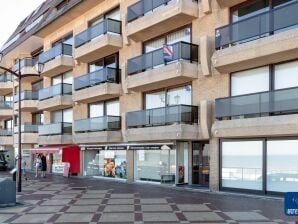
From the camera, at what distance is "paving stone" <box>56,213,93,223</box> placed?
11.9m

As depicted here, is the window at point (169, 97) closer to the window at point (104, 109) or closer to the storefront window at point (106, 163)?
the window at point (104, 109)

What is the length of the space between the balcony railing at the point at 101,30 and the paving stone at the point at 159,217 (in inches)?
561

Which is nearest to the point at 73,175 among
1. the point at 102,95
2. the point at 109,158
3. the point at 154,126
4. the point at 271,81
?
the point at 109,158

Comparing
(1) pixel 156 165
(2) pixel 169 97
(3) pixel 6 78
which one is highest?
(3) pixel 6 78

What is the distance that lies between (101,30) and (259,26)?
11385 mm

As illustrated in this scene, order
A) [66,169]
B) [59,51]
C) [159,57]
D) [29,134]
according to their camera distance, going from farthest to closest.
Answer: [29,134] < [59,51] < [66,169] < [159,57]

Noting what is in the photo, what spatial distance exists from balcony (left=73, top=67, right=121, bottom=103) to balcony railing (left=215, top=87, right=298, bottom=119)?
841 centimetres

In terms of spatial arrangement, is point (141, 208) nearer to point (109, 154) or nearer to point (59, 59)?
point (109, 154)

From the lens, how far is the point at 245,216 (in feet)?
40.0

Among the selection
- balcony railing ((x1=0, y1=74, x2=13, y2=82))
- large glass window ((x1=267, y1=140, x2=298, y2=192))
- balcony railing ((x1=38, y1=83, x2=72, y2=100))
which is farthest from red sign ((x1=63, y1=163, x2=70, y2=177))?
balcony railing ((x1=0, y1=74, x2=13, y2=82))

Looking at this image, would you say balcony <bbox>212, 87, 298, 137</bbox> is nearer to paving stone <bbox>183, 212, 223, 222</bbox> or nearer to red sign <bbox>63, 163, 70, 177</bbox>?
paving stone <bbox>183, 212, 223, 222</bbox>

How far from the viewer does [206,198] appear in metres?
16.0

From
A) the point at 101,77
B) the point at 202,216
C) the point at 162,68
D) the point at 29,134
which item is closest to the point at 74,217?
the point at 202,216

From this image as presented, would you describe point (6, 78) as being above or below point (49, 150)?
above
